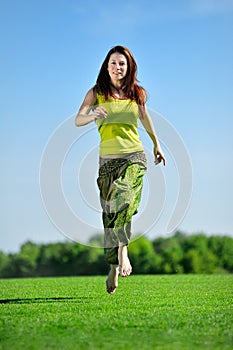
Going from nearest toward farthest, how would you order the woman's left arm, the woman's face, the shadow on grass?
the shadow on grass
the woman's face
the woman's left arm

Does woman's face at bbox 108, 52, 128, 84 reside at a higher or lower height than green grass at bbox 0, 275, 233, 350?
higher

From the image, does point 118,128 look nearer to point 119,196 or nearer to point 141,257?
point 119,196

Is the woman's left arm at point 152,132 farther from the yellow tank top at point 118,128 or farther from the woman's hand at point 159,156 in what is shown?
the yellow tank top at point 118,128

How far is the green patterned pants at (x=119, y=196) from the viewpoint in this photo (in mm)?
5488

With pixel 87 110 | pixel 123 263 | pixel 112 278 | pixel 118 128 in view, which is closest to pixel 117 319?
pixel 123 263

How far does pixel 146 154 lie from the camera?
575 cm

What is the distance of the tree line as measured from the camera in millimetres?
33625

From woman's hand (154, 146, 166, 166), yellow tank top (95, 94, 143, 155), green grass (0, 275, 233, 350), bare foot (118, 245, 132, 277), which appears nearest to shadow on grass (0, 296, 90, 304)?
green grass (0, 275, 233, 350)

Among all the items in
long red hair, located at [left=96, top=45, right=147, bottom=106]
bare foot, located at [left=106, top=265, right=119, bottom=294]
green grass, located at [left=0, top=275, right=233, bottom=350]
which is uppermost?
long red hair, located at [left=96, top=45, right=147, bottom=106]

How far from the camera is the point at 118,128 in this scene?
5488 millimetres

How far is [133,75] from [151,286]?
2628mm

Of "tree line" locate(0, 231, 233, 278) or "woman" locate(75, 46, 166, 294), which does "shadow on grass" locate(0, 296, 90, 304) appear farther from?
"tree line" locate(0, 231, 233, 278)

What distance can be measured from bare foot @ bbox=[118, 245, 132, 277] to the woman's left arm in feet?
3.16

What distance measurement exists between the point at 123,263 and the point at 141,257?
1333 inches
